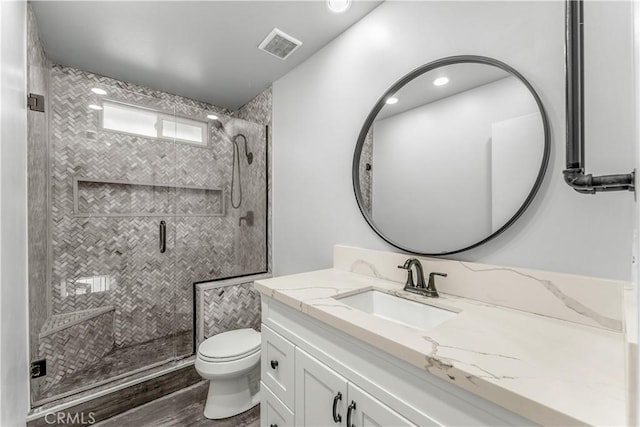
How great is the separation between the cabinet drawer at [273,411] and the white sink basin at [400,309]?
539 mm

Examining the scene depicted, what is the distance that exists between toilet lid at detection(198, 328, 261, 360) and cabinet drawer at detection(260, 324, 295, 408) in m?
0.44

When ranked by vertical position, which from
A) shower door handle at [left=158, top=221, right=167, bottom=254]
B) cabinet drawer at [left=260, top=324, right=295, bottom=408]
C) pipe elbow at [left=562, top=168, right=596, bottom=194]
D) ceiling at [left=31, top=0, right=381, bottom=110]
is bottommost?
cabinet drawer at [left=260, top=324, right=295, bottom=408]

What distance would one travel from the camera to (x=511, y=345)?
0.70m

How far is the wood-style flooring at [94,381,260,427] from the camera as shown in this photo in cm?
162

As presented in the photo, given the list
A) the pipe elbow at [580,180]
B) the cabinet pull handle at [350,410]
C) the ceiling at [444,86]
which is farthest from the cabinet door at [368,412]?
the ceiling at [444,86]

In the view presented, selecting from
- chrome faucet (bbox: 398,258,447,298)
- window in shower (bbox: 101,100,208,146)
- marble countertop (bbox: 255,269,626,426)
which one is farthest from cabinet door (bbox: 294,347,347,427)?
window in shower (bbox: 101,100,208,146)

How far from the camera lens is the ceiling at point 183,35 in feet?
4.92

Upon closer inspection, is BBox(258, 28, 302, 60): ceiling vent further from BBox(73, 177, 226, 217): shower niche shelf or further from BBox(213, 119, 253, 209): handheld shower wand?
BBox(73, 177, 226, 217): shower niche shelf

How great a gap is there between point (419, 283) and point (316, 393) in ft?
2.07

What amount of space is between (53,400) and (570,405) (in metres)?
2.48

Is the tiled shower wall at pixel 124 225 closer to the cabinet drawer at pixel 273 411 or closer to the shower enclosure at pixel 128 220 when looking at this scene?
the shower enclosure at pixel 128 220

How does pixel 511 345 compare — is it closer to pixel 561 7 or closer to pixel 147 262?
pixel 561 7

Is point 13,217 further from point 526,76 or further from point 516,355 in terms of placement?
point 526,76

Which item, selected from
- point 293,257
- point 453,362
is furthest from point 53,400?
point 453,362
